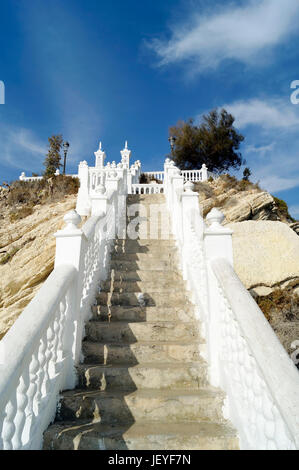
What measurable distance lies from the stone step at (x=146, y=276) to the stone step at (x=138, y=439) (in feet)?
7.85

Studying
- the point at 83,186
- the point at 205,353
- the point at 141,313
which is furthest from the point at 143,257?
the point at 83,186

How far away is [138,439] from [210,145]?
22143mm

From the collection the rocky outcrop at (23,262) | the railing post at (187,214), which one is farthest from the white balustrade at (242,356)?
the rocky outcrop at (23,262)

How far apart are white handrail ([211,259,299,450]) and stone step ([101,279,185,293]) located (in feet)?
5.23

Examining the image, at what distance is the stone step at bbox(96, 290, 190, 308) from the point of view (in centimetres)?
385

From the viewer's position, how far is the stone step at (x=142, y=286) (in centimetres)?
Result: 417

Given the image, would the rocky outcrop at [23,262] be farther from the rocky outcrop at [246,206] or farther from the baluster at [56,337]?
the rocky outcrop at [246,206]

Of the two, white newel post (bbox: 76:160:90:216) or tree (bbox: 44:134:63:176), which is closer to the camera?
white newel post (bbox: 76:160:90:216)

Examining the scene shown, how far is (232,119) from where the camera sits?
2252 centimetres

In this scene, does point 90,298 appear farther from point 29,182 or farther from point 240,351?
point 29,182

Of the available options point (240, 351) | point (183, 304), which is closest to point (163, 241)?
point (183, 304)

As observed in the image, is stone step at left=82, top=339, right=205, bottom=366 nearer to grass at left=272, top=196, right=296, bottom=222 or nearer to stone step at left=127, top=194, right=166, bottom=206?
stone step at left=127, top=194, right=166, bottom=206

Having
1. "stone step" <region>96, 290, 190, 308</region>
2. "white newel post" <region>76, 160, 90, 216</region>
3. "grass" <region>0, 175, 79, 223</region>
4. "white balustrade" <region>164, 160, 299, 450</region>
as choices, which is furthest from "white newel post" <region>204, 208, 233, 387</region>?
"grass" <region>0, 175, 79, 223</region>
